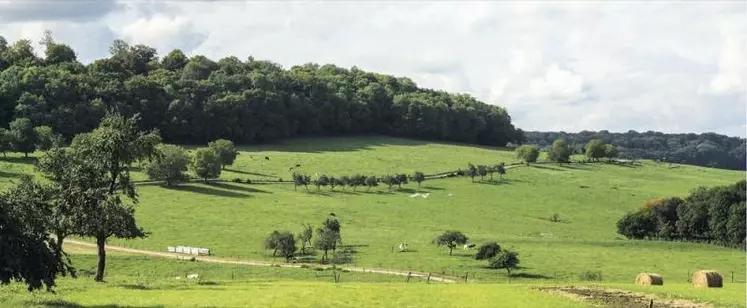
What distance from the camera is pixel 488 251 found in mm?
79625

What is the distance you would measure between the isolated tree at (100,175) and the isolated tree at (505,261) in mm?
35361

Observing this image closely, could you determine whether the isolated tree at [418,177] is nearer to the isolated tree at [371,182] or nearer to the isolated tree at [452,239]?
the isolated tree at [371,182]

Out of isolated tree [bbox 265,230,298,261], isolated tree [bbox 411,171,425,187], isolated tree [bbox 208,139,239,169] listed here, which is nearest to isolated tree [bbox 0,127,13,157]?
isolated tree [bbox 208,139,239,169]

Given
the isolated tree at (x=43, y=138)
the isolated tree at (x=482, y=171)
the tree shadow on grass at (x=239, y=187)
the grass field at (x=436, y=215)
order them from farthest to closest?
the isolated tree at (x=482, y=171) → the isolated tree at (x=43, y=138) → the tree shadow on grass at (x=239, y=187) → the grass field at (x=436, y=215)

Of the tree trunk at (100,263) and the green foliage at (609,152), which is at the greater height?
the green foliage at (609,152)

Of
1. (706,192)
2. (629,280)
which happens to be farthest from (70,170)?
(706,192)

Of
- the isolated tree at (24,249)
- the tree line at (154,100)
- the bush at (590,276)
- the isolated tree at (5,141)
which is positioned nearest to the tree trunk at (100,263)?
the isolated tree at (24,249)

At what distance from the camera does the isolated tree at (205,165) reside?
409ft

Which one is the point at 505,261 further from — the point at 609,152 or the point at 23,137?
the point at 609,152

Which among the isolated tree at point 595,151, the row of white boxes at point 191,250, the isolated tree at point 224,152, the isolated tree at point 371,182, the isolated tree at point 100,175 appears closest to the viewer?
the isolated tree at point 100,175

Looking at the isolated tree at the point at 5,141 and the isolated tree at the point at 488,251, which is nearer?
the isolated tree at the point at 488,251

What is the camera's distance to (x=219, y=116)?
168750 mm

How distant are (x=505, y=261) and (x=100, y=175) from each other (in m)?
A: 39.5

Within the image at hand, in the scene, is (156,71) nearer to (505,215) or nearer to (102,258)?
(505,215)
